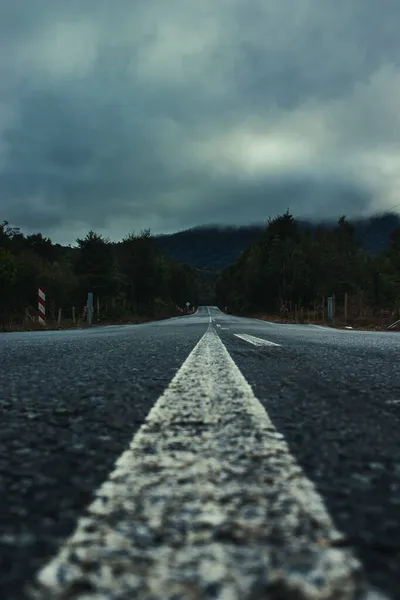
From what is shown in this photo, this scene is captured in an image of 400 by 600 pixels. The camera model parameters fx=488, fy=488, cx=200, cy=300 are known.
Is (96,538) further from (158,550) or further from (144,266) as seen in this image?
(144,266)

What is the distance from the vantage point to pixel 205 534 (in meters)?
0.82

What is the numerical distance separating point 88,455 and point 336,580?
856mm

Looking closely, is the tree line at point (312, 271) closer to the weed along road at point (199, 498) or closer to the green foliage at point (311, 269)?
the green foliage at point (311, 269)

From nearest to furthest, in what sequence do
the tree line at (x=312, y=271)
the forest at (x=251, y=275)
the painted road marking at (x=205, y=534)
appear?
the painted road marking at (x=205, y=534), the forest at (x=251, y=275), the tree line at (x=312, y=271)

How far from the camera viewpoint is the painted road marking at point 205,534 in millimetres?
667

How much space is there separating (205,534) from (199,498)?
0.58 feet

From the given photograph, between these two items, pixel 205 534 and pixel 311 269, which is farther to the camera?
pixel 311 269

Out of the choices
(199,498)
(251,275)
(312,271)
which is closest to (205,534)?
(199,498)

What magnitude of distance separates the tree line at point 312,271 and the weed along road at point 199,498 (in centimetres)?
5155

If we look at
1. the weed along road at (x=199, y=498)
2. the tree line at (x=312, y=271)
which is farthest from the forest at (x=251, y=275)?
the weed along road at (x=199, y=498)

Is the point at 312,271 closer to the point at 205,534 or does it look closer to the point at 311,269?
the point at 311,269

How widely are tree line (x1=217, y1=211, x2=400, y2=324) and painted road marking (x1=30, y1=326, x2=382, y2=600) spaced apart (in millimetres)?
52204

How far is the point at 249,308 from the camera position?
276 ft

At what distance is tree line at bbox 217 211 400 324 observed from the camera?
6134 cm
